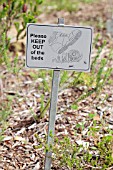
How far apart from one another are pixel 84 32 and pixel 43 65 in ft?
1.11

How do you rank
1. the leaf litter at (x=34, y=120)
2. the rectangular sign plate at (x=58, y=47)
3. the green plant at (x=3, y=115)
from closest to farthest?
the rectangular sign plate at (x=58, y=47) → the leaf litter at (x=34, y=120) → the green plant at (x=3, y=115)

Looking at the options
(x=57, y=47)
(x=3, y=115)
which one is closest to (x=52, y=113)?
(x=57, y=47)

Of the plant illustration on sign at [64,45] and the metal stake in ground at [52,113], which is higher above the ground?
the plant illustration on sign at [64,45]

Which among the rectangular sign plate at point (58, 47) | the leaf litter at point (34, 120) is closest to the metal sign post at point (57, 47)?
the rectangular sign plate at point (58, 47)

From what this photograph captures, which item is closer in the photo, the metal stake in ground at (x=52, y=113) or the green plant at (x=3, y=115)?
the metal stake in ground at (x=52, y=113)

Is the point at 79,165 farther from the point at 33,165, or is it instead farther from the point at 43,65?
the point at 43,65

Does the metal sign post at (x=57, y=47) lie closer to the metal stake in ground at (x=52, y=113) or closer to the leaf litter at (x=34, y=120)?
the metal stake in ground at (x=52, y=113)

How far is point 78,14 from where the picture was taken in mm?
5891

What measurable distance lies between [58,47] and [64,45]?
0.04 m

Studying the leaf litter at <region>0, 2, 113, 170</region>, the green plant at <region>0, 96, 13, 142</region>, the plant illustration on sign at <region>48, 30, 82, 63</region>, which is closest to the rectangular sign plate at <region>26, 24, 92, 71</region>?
the plant illustration on sign at <region>48, 30, 82, 63</region>

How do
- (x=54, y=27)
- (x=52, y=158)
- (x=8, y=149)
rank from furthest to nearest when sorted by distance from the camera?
(x=8, y=149) < (x=52, y=158) < (x=54, y=27)

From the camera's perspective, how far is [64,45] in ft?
8.01

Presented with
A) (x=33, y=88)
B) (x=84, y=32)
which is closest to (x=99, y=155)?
(x=84, y=32)

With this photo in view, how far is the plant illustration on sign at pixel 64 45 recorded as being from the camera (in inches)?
95.1
